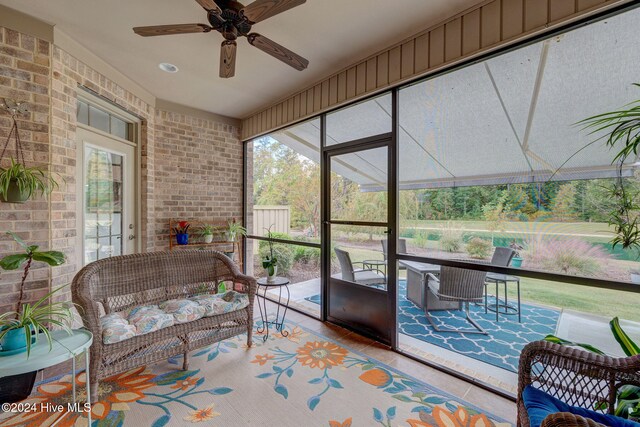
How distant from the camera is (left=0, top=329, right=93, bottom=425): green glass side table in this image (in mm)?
1452

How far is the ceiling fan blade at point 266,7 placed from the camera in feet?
5.43

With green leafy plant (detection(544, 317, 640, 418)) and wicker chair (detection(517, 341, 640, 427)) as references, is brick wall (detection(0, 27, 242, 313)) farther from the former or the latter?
green leafy plant (detection(544, 317, 640, 418))

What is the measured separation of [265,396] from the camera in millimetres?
2010

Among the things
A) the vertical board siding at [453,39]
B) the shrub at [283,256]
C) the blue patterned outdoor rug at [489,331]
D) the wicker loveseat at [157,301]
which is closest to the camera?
the wicker loveseat at [157,301]

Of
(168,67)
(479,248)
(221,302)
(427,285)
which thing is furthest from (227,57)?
(427,285)

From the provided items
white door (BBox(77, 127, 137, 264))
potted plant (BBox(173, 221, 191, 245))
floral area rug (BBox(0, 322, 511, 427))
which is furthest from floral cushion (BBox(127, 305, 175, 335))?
potted plant (BBox(173, 221, 191, 245))

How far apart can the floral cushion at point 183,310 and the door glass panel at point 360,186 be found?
170 centimetres

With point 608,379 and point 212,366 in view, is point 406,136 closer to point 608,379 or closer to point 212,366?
point 608,379

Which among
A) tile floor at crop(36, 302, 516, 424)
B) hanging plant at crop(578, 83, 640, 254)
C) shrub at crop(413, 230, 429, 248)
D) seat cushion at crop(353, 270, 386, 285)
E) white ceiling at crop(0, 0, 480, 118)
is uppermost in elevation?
white ceiling at crop(0, 0, 480, 118)

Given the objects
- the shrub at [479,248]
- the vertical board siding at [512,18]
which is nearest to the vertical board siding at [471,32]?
the vertical board siding at [512,18]

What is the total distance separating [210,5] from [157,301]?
2.40 metres

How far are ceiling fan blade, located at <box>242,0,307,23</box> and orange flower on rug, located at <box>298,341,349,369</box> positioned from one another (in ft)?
8.63

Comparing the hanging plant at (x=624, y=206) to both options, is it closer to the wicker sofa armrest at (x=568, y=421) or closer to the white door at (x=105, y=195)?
the wicker sofa armrest at (x=568, y=421)

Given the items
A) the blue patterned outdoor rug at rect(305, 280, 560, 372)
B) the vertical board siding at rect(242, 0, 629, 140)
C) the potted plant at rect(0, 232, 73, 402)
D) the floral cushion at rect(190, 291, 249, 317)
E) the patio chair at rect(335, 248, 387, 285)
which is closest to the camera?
the potted plant at rect(0, 232, 73, 402)
